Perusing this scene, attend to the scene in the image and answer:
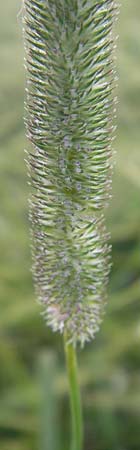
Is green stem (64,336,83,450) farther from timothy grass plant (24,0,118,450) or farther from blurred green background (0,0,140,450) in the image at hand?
blurred green background (0,0,140,450)

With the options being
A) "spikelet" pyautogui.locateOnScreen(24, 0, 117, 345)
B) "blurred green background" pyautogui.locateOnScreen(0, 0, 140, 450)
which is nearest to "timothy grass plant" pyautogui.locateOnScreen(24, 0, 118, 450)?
"spikelet" pyautogui.locateOnScreen(24, 0, 117, 345)

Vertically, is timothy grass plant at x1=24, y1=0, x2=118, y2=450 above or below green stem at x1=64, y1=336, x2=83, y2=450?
above

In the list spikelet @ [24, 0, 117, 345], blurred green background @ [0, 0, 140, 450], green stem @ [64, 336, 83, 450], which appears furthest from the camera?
blurred green background @ [0, 0, 140, 450]

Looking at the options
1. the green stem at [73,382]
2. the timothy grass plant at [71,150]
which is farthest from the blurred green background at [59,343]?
the timothy grass plant at [71,150]

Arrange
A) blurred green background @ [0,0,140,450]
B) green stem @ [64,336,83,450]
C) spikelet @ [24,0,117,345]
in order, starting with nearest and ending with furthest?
spikelet @ [24,0,117,345] → green stem @ [64,336,83,450] → blurred green background @ [0,0,140,450]

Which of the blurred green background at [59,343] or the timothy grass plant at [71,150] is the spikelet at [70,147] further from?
the blurred green background at [59,343]

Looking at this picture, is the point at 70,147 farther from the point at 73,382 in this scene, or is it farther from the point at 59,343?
the point at 59,343

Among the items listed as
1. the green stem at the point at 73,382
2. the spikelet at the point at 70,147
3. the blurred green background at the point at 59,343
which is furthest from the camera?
the blurred green background at the point at 59,343

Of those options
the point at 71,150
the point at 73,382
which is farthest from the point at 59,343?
the point at 71,150

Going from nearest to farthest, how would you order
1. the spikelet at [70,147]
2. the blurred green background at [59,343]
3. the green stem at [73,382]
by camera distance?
the spikelet at [70,147], the green stem at [73,382], the blurred green background at [59,343]
